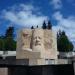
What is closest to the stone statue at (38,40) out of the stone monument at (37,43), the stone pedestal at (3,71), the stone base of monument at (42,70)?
the stone monument at (37,43)

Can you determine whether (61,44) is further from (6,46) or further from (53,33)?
(53,33)

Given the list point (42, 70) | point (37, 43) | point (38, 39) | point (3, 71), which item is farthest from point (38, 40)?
point (3, 71)

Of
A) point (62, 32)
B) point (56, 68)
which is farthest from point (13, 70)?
point (62, 32)

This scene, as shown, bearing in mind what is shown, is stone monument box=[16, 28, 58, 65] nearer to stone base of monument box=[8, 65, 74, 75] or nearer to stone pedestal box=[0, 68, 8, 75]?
stone base of monument box=[8, 65, 74, 75]

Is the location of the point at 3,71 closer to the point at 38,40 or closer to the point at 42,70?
the point at 42,70

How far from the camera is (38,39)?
17531 millimetres

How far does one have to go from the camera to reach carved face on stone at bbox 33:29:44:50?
1740 cm

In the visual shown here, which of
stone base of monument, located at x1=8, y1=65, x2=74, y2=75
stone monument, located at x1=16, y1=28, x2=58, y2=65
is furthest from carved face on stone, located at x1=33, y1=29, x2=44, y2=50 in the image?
stone base of monument, located at x1=8, y1=65, x2=74, y2=75

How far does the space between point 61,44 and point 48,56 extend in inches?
952

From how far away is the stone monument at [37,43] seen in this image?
675 inches

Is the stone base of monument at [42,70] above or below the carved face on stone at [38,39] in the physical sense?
below

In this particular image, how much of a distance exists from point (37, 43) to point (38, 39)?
0.33 metres

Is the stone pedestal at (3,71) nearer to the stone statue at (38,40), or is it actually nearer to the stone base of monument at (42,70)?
the stone base of monument at (42,70)

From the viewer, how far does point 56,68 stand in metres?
12.6
